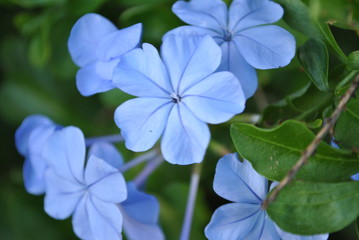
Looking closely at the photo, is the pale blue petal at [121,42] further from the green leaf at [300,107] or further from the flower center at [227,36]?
the green leaf at [300,107]

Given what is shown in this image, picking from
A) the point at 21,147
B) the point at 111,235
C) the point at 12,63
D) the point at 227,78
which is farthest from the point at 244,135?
the point at 12,63

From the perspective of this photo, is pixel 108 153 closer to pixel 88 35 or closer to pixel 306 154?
pixel 88 35

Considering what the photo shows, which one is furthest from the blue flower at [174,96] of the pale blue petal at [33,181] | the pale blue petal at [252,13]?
the pale blue petal at [33,181]

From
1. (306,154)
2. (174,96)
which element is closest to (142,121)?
(174,96)

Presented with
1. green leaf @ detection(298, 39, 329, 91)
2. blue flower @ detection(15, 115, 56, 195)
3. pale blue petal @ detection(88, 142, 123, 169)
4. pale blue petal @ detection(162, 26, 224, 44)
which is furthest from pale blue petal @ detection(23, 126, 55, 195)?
green leaf @ detection(298, 39, 329, 91)

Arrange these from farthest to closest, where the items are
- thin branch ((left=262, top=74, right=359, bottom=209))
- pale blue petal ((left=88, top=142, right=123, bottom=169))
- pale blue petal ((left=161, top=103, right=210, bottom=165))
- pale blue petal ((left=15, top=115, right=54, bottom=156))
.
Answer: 1. pale blue petal ((left=15, top=115, right=54, bottom=156))
2. pale blue petal ((left=88, top=142, right=123, bottom=169))
3. pale blue petal ((left=161, top=103, right=210, bottom=165))
4. thin branch ((left=262, top=74, right=359, bottom=209))

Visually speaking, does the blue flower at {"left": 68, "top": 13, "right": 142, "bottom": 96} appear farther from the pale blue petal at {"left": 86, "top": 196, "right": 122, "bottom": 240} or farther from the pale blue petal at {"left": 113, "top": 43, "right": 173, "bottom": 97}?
the pale blue petal at {"left": 86, "top": 196, "right": 122, "bottom": 240}

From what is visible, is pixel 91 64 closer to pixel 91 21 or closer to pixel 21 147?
pixel 91 21
